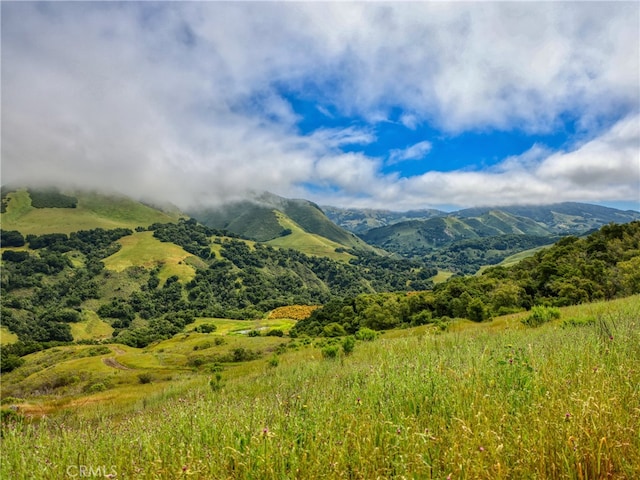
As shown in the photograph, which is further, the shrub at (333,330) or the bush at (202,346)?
the bush at (202,346)

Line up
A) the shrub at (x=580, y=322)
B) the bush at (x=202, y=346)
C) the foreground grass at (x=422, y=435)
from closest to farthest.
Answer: the foreground grass at (x=422, y=435) → the shrub at (x=580, y=322) → the bush at (x=202, y=346)

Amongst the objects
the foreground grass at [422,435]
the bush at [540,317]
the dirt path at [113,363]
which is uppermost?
the foreground grass at [422,435]

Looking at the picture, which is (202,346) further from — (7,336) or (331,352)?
(7,336)

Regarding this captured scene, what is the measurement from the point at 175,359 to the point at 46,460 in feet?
274

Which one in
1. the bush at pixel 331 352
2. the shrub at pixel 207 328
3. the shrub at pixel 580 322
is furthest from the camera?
the shrub at pixel 207 328

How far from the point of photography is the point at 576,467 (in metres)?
2.91

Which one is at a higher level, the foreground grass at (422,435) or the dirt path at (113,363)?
the foreground grass at (422,435)

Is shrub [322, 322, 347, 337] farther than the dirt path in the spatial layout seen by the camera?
Yes

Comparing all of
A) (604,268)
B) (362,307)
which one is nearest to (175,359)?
(362,307)

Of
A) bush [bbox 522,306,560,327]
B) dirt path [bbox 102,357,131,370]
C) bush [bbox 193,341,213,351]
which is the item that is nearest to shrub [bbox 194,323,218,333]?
bush [bbox 193,341,213,351]

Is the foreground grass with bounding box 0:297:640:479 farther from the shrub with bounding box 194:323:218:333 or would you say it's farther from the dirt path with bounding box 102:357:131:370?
the shrub with bounding box 194:323:218:333

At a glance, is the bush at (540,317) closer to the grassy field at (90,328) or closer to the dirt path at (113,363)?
the dirt path at (113,363)

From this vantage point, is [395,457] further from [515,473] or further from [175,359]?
[175,359]

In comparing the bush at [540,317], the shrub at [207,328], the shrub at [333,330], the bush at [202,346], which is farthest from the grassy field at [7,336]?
the bush at [540,317]
